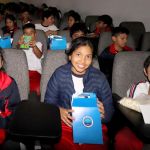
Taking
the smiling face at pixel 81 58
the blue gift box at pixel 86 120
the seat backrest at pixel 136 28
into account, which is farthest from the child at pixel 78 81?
the seat backrest at pixel 136 28

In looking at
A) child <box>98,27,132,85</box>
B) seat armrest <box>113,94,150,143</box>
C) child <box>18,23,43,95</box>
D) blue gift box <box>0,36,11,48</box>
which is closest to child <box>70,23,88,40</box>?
child <box>98,27,132,85</box>

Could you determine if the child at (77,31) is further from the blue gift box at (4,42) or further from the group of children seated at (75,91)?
the group of children seated at (75,91)

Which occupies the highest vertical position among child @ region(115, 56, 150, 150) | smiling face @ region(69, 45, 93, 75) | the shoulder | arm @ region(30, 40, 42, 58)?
smiling face @ region(69, 45, 93, 75)

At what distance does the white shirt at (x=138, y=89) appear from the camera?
73.8 inches

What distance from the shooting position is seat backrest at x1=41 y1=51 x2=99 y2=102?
197 cm

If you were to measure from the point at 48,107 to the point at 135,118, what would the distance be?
43cm

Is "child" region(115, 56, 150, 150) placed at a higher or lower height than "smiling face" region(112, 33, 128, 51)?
lower

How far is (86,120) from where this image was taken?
1424 millimetres

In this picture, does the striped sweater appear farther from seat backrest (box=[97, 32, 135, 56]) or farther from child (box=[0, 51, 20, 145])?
seat backrest (box=[97, 32, 135, 56])

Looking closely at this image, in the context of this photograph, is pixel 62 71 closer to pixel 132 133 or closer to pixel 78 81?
pixel 78 81

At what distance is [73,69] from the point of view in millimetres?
1901

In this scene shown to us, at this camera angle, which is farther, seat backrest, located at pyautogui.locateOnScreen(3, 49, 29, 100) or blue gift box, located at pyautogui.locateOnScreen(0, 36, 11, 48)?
blue gift box, located at pyautogui.locateOnScreen(0, 36, 11, 48)

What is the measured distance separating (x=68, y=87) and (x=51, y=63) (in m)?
0.25

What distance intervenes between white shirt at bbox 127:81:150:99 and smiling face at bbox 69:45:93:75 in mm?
303
